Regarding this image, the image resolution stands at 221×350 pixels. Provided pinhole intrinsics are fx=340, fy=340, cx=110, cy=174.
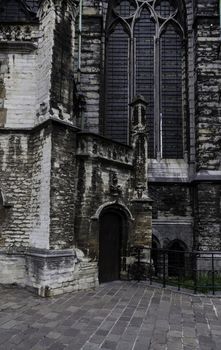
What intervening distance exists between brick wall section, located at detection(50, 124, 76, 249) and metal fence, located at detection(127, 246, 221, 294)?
2578mm

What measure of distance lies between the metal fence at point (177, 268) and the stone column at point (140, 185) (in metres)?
0.46

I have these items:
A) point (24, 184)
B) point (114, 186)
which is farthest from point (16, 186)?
point (114, 186)

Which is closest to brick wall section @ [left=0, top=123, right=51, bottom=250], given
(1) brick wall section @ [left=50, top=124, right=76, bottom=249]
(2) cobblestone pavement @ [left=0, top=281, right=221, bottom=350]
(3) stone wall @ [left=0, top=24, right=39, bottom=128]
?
(1) brick wall section @ [left=50, top=124, right=76, bottom=249]

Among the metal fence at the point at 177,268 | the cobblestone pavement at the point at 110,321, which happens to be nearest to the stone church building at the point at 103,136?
the metal fence at the point at 177,268

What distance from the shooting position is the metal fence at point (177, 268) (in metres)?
9.04

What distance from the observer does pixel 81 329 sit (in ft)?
18.7

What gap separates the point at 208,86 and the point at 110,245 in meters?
7.76

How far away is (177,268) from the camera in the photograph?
945 cm

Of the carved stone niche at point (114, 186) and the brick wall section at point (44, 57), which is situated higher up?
the brick wall section at point (44, 57)

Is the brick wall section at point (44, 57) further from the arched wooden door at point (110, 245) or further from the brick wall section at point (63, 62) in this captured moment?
the arched wooden door at point (110, 245)

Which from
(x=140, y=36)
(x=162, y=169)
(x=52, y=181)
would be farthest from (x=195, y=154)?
(x=52, y=181)

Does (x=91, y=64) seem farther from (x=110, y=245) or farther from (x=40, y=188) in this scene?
(x=110, y=245)

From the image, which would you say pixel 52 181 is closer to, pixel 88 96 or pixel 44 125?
pixel 44 125

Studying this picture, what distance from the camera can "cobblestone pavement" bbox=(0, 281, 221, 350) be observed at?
16.9ft
